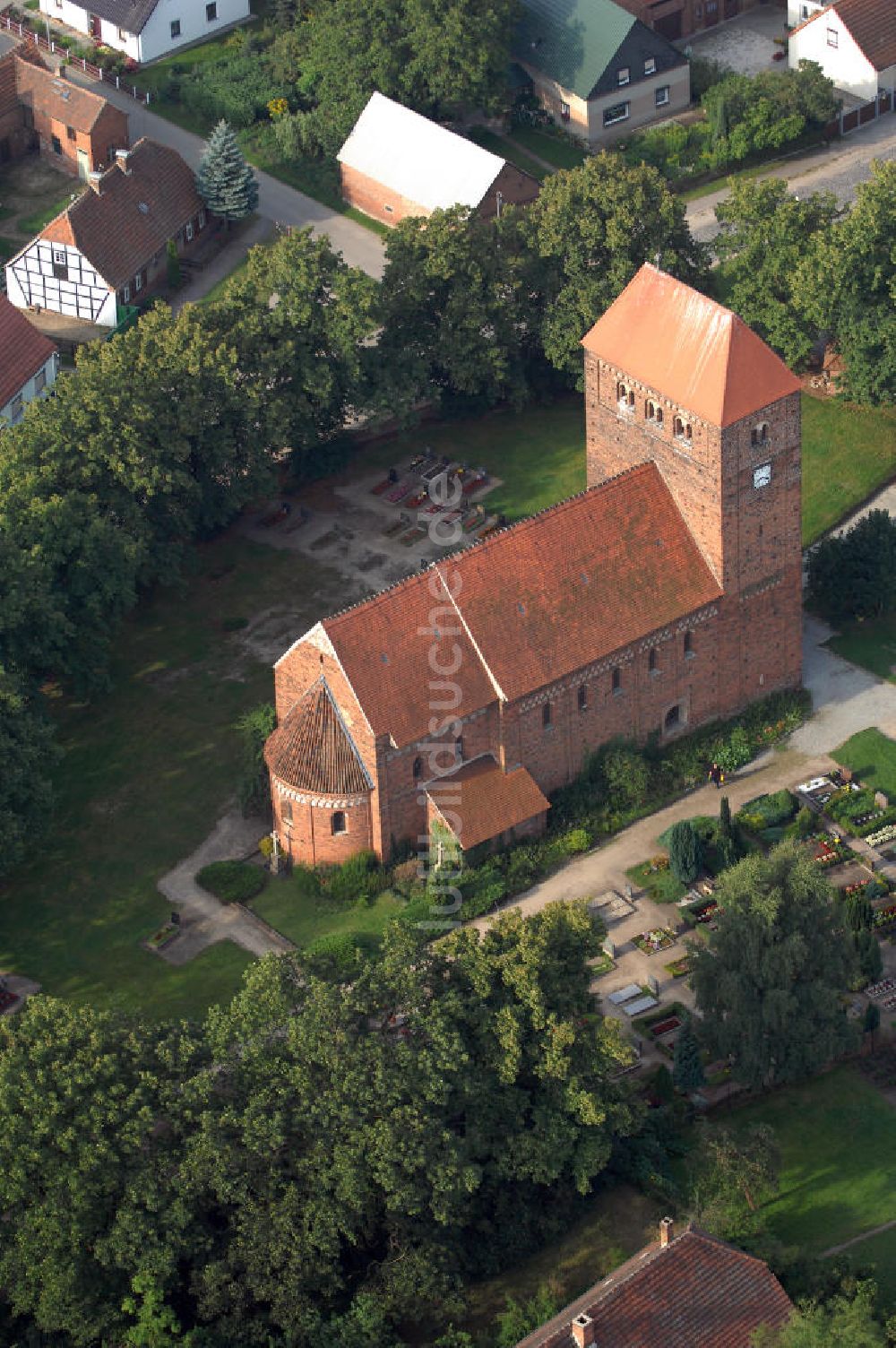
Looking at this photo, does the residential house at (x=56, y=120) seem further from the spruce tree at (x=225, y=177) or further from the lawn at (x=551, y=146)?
the lawn at (x=551, y=146)

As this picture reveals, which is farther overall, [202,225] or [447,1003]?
[202,225]

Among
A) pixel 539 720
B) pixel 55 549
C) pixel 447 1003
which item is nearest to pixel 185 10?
pixel 55 549

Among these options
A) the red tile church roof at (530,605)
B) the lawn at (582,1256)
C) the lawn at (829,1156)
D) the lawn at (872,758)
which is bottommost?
the lawn at (582,1256)

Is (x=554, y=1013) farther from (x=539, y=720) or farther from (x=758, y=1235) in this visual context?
(x=539, y=720)

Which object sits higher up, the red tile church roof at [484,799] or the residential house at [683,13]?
the residential house at [683,13]

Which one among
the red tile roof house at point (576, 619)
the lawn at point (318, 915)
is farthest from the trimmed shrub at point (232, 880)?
the red tile roof house at point (576, 619)

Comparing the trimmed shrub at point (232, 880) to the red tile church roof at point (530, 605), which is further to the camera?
the trimmed shrub at point (232, 880)

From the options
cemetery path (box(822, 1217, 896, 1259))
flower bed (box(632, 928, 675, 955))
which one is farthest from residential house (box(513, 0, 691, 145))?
cemetery path (box(822, 1217, 896, 1259))

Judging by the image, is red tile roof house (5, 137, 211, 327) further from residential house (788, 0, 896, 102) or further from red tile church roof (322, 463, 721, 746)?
red tile church roof (322, 463, 721, 746)
